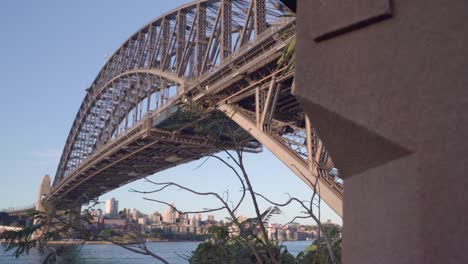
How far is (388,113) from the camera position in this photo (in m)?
2.25

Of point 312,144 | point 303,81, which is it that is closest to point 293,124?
point 312,144

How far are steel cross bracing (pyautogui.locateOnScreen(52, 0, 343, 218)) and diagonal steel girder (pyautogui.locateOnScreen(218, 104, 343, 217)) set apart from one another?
0.04 meters

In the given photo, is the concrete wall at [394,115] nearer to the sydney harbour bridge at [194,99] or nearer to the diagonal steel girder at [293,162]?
the sydney harbour bridge at [194,99]

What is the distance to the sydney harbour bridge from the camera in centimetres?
1566

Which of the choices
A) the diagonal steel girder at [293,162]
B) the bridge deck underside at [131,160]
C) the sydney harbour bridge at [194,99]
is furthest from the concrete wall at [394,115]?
the bridge deck underside at [131,160]

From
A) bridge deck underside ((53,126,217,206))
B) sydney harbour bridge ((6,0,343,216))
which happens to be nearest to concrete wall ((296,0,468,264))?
sydney harbour bridge ((6,0,343,216))

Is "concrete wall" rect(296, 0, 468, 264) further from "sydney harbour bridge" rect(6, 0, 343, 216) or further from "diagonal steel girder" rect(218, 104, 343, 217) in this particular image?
"diagonal steel girder" rect(218, 104, 343, 217)

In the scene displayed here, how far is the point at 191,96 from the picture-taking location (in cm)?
2819

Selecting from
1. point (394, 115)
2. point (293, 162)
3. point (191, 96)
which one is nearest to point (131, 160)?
point (191, 96)

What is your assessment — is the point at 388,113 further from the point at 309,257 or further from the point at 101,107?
the point at 101,107

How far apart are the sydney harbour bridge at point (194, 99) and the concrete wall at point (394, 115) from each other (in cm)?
51

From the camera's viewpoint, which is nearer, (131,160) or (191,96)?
(191,96)

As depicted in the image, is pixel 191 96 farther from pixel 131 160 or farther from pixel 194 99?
pixel 131 160

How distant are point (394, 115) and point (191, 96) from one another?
26297 mm
